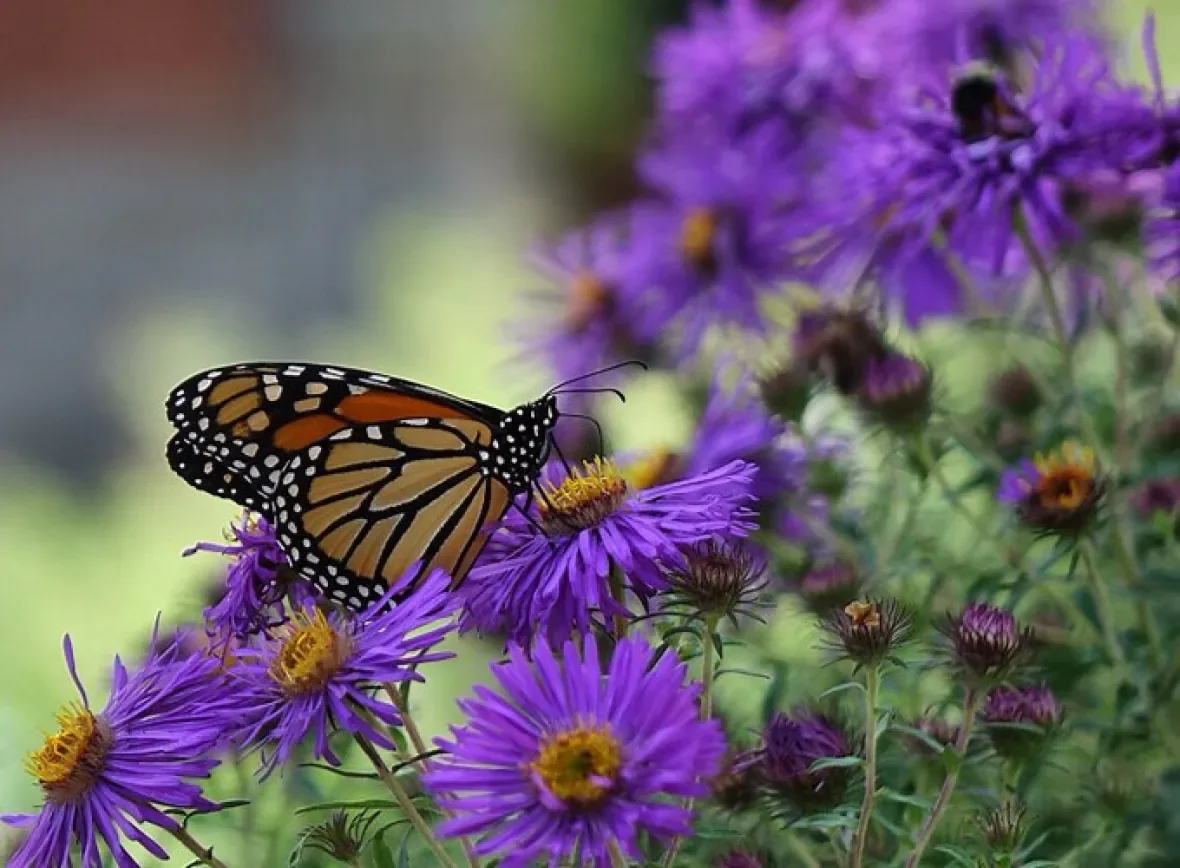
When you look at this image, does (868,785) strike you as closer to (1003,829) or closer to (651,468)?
(1003,829)

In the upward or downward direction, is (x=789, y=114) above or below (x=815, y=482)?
above

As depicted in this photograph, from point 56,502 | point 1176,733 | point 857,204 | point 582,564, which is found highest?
point 56,502

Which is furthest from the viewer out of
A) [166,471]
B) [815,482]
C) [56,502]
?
[166,471]

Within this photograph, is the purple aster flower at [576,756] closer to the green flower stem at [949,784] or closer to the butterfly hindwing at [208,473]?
the green flower stem at [949,784]

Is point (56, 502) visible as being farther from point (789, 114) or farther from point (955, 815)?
point (955, 815)

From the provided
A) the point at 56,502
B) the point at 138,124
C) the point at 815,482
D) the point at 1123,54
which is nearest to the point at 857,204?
the point at 815,482

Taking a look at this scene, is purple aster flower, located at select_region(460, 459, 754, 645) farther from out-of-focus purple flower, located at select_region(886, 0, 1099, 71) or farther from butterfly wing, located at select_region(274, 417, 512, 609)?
out-of-focus purple flower, located at select_region(886, 0, 1099, 71)
